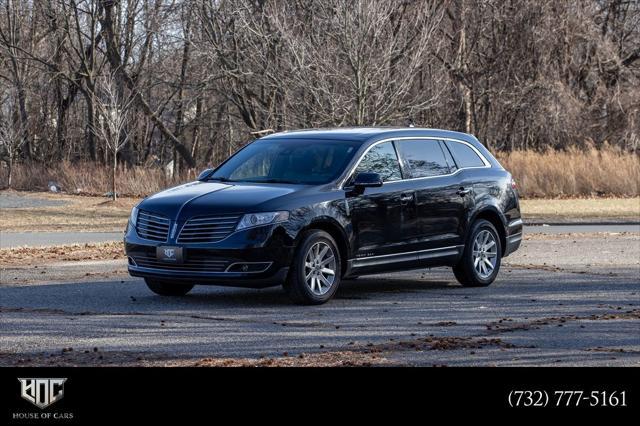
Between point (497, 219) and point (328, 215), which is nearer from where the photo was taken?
point (328, 215)

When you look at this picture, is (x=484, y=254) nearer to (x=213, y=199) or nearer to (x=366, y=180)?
(x=366, y=180)

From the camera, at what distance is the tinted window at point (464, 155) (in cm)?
1472

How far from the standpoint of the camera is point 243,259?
1215cm

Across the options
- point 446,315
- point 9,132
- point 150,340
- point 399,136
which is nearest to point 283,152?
point 399,136

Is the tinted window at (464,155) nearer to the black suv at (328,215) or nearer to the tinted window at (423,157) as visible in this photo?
the black suv at (328,215)

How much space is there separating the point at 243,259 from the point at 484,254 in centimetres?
372

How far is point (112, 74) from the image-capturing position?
47.8m

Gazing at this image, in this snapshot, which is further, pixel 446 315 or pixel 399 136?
pixel 399 136

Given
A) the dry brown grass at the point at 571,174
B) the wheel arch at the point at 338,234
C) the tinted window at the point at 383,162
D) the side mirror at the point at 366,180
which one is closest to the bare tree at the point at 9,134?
the dry brown grass at the point at 571,174

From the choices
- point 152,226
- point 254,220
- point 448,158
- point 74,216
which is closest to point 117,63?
point 74,216

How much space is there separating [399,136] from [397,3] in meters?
25.6

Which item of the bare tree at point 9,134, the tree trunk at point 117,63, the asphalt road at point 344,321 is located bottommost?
the asphalt road at point 344,321

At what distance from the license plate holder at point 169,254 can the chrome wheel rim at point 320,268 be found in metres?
1.25

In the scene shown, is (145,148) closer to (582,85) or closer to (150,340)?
(582,85)
